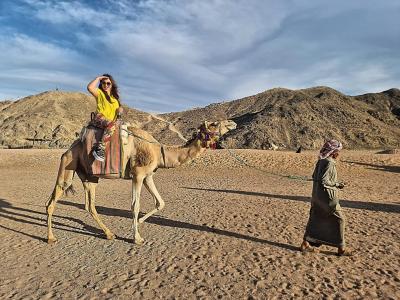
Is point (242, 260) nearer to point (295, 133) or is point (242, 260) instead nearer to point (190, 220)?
point (190, 220)

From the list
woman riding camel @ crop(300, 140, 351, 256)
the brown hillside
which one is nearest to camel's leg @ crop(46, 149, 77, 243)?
woman riding camel @ crop(300, 140, 351, 256)

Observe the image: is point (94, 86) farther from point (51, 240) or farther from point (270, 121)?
point (270, 121)

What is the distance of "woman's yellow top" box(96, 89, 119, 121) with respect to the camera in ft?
27.0

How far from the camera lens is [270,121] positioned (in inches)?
2746

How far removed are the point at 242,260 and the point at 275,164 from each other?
19.4m

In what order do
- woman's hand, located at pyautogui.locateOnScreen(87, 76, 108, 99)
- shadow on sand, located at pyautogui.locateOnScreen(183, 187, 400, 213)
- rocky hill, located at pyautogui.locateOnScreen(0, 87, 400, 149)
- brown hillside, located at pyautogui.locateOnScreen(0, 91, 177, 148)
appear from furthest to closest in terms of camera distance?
brown hillside, located at pyautogui.locateOnScreen(0, 91, 177, 148), rocky hill, located at pyautogui.locateOnScreen(0, 87, 400, 149), shadow on sand, located at pyautogui.locateOnScreen(183, 187, 400, 213), woman's hand, located at pyautogui.locateOnScreen(87, 76, 108, 99)

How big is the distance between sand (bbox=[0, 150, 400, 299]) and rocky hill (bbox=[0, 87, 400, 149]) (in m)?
40.8

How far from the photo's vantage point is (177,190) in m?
16.1

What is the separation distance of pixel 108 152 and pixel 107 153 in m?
0.03

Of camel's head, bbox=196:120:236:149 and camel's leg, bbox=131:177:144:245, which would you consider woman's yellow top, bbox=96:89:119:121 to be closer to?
camel's leg, bbox=131:177:144:245

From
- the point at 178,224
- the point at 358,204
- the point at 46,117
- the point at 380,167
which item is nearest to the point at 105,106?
the point at 178,224

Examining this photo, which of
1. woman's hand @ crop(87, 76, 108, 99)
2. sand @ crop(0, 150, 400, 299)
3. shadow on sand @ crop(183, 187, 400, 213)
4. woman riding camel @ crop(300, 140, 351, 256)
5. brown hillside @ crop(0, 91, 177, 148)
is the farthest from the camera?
brown hillside @ crop(0, 91, 177, 148)

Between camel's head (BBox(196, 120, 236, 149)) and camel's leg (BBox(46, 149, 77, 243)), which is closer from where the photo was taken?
camel's head (BBox(196, 120, 236, 149))

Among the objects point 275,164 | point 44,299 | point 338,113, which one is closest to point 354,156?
point 275,164
